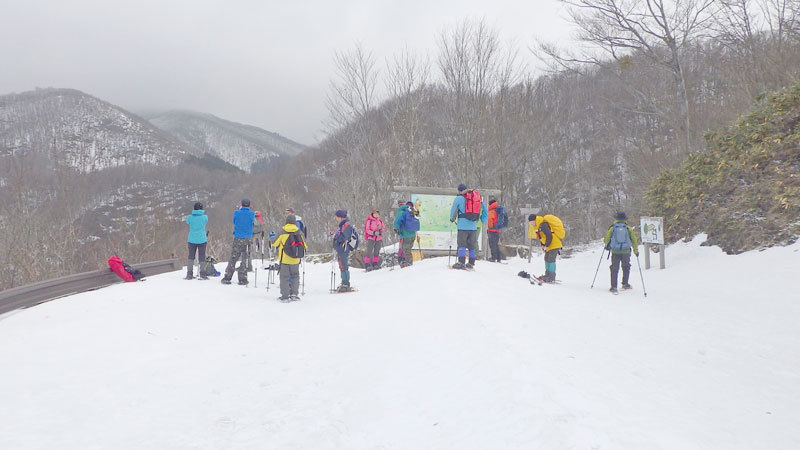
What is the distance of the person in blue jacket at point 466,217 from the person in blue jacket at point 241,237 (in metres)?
4.93

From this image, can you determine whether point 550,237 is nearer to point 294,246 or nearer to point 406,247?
point 406,247

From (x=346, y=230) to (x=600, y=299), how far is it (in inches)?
215

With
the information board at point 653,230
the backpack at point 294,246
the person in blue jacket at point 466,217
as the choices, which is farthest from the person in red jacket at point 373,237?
the information board at point 653,230

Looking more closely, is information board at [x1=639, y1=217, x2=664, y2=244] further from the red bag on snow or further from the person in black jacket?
the red bag on snow

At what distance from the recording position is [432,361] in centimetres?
457

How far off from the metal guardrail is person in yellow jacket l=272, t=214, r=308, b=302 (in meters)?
3.91

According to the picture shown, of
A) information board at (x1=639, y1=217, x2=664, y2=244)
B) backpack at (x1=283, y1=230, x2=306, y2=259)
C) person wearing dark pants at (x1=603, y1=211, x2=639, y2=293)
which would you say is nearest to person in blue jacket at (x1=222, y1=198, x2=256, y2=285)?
backpack at (x1=283, y1=230, x2=306, y2=259)

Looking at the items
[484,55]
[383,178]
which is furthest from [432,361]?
[383,178]

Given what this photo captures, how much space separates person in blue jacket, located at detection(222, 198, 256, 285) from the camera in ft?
33.2

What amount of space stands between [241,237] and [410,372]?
720 cm

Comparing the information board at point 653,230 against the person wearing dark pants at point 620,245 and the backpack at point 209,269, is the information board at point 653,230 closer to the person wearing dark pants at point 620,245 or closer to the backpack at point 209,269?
the person wearing dark pants at point 620,245

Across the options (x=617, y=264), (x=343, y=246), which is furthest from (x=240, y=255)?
(x=617, y=264)

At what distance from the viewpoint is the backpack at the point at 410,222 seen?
38.8ft

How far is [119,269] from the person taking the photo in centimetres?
942
